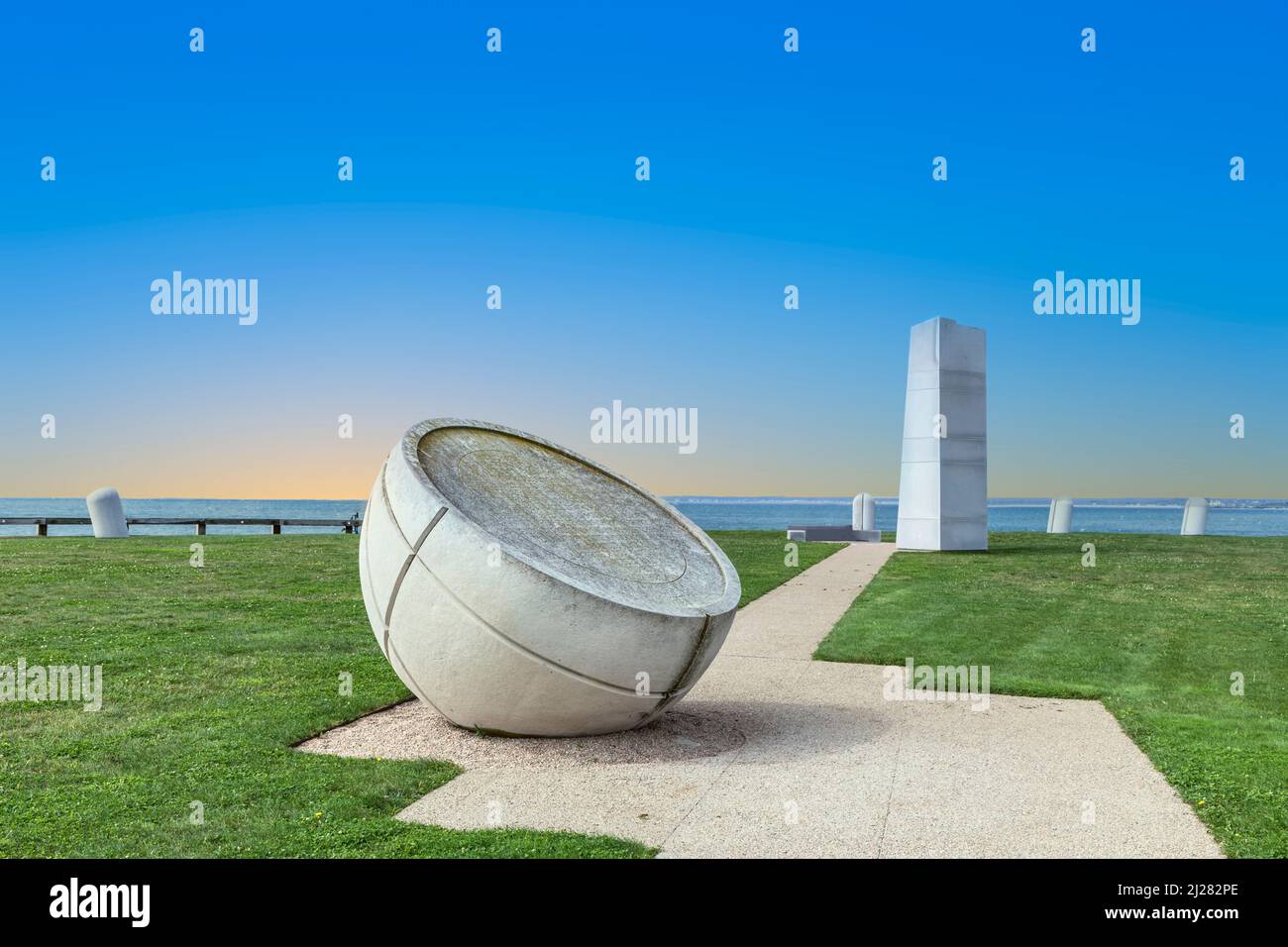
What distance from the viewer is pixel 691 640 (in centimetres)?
709

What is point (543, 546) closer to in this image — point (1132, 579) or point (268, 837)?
point (268, 837)

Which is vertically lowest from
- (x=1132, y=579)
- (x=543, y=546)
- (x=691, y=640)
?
(x=1132, y=579)

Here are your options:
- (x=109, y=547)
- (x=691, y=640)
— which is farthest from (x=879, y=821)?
(x=109, y=547)

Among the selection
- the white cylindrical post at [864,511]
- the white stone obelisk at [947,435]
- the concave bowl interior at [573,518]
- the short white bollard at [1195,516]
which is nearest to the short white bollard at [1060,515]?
the short white bollard at [1195,516]

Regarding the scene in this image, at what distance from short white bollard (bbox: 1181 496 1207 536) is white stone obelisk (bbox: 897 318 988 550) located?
13.6 metres

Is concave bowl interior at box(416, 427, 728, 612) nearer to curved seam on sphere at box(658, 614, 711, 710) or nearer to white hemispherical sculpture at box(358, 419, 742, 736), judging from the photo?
white hemispherical sculpture at box(358, 419, 742, 736)

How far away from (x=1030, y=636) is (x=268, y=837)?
10.5 meters

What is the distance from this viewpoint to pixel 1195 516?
1405 inches

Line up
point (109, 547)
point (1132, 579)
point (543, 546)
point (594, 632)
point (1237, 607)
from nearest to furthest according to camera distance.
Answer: point (594, 632) < point (543, 546) < point (1237, 607) < point (1132, 579) < point (109, 547)

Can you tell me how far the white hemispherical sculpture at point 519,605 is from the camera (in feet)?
21.7

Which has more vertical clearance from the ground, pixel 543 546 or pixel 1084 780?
pixel 543 546

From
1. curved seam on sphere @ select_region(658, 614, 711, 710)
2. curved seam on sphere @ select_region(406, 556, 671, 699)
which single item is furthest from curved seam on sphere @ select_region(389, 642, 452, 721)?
curved seam on sphere @ select_region(658, 614, 711, 710)

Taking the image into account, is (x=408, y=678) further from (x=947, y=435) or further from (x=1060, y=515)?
(x=1060, y=515)

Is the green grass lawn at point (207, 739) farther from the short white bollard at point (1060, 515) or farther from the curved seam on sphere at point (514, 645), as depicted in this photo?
the short white bollard at point (1060, 515)
